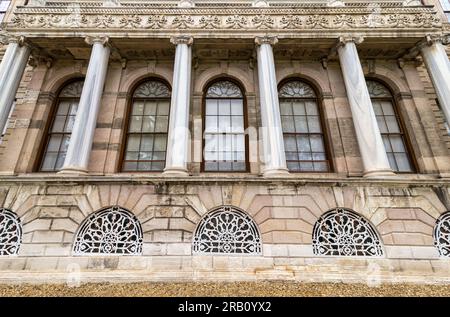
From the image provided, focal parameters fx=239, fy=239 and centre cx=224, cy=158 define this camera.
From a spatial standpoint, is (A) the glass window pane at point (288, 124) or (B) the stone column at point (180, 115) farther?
(A) the glass window pane at point (288, 124)

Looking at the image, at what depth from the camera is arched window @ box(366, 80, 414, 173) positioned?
793 centimetres

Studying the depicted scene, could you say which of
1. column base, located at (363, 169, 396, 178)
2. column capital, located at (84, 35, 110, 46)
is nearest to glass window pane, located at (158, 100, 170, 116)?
column capital, located at (84, 35, 110, 46)

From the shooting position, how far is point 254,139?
7.91 metres

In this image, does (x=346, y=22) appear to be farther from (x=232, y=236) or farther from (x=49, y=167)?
(x=49, y=167)

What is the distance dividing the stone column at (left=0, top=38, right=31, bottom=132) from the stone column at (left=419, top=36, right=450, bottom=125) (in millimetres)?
13451

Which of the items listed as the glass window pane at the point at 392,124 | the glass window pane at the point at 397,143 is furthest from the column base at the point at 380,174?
the glass window pane at the point at 392,124

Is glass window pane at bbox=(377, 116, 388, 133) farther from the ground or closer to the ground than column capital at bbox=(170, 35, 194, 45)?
closer to the ground

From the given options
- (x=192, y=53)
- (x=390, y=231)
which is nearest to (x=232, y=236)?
(x=390, y=231)

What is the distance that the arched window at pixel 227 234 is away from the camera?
5.80 metres

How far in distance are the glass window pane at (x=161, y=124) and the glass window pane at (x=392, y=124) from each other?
25.7ft

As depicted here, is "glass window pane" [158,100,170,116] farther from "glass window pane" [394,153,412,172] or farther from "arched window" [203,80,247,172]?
"glass window pane" [394,153,412,172]

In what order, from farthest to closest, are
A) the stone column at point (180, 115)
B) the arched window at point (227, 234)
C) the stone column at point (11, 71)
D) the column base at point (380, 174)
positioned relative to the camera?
the stone column at point (11, 71) < the stone column at point (180, 115) < the column base at point (380, 174) < the arched window at point (227, 234)

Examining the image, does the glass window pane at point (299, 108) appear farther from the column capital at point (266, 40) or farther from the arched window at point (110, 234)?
the arched window at point (110, 234)

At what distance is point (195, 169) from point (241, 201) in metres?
2.09
